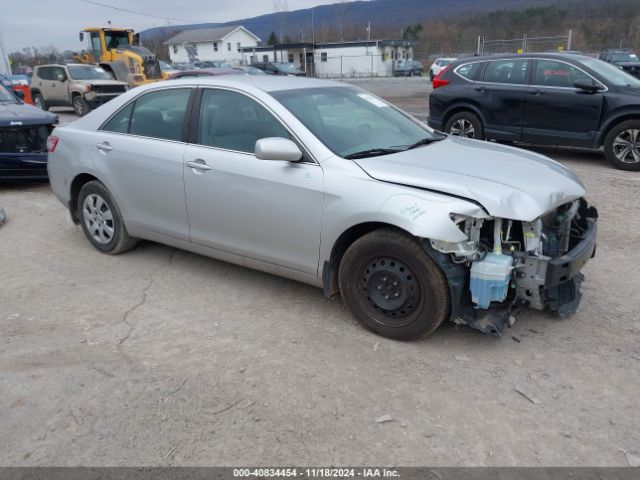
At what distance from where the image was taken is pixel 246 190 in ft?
13.1

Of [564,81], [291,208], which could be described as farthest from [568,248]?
[564,81]

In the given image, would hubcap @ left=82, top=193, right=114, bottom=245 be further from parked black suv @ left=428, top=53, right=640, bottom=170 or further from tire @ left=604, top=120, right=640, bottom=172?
tire @ left=604, top=120, right=640, bottom=172

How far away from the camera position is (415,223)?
3.23 m

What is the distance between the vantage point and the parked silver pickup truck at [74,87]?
17656 mm

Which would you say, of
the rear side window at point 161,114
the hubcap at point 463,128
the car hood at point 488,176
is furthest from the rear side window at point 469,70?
the rear side window at point 161,114

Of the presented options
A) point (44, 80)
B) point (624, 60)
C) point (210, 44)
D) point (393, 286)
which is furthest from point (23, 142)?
point (210, 44)

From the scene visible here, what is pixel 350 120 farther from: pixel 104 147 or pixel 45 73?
pixel 45 73

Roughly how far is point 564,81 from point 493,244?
6.68 m

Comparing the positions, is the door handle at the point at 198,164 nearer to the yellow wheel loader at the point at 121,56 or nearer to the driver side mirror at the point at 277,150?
the driver side mirror at the point at 277,150

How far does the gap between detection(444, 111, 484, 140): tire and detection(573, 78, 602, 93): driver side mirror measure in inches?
66.7

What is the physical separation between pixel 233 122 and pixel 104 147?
58.2 inches

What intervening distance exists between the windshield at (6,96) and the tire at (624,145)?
9.58 m

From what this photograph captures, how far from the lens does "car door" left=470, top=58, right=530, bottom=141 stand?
9164mm

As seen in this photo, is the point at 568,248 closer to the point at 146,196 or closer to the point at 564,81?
the point at 146,196
